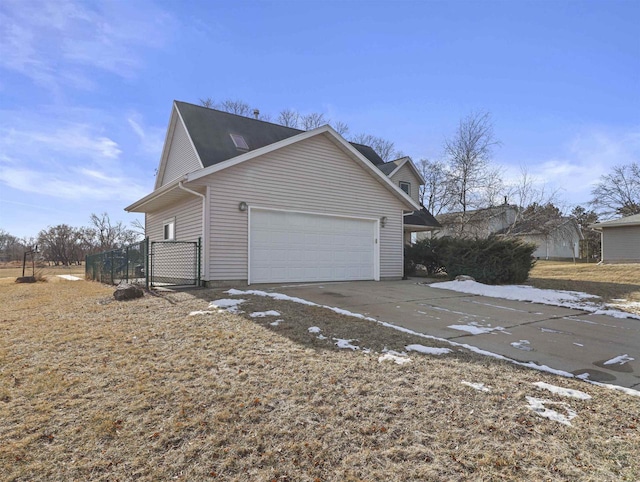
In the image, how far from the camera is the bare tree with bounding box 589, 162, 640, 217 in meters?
34.6

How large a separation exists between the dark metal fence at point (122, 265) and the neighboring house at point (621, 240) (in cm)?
2538

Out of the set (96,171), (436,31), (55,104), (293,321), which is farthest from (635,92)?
(96,171)

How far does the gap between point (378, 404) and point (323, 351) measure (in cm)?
137

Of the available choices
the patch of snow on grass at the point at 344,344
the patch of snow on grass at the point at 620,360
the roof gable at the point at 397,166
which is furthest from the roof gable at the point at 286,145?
the patch of snow on grass at the point at 620,360

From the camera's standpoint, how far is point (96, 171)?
64.3 feet

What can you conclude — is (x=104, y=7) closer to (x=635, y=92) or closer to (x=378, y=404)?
(x=378, y=404)

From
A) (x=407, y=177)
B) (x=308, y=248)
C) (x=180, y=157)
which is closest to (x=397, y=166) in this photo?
(x=407, y=177)

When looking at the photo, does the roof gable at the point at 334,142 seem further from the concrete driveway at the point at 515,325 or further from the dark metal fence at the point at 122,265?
the concrete driveway at the point at 515,325

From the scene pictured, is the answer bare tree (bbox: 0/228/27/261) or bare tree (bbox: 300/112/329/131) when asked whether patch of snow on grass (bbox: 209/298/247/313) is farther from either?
bare tree (bbox: 0/228/27/261)

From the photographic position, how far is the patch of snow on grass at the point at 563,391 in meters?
3.24

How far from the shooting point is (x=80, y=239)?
1750 inches

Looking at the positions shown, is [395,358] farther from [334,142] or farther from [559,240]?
[559,240]

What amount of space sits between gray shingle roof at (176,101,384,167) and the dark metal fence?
11.4 ft

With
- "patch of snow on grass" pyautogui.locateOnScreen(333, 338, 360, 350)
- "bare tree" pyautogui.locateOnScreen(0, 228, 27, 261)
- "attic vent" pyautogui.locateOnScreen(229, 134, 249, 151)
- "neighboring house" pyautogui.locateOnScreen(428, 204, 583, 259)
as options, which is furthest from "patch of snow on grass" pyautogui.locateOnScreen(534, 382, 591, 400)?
"bare tree" pyautogui.locateOnScreen(0, 228, 27, 261)
